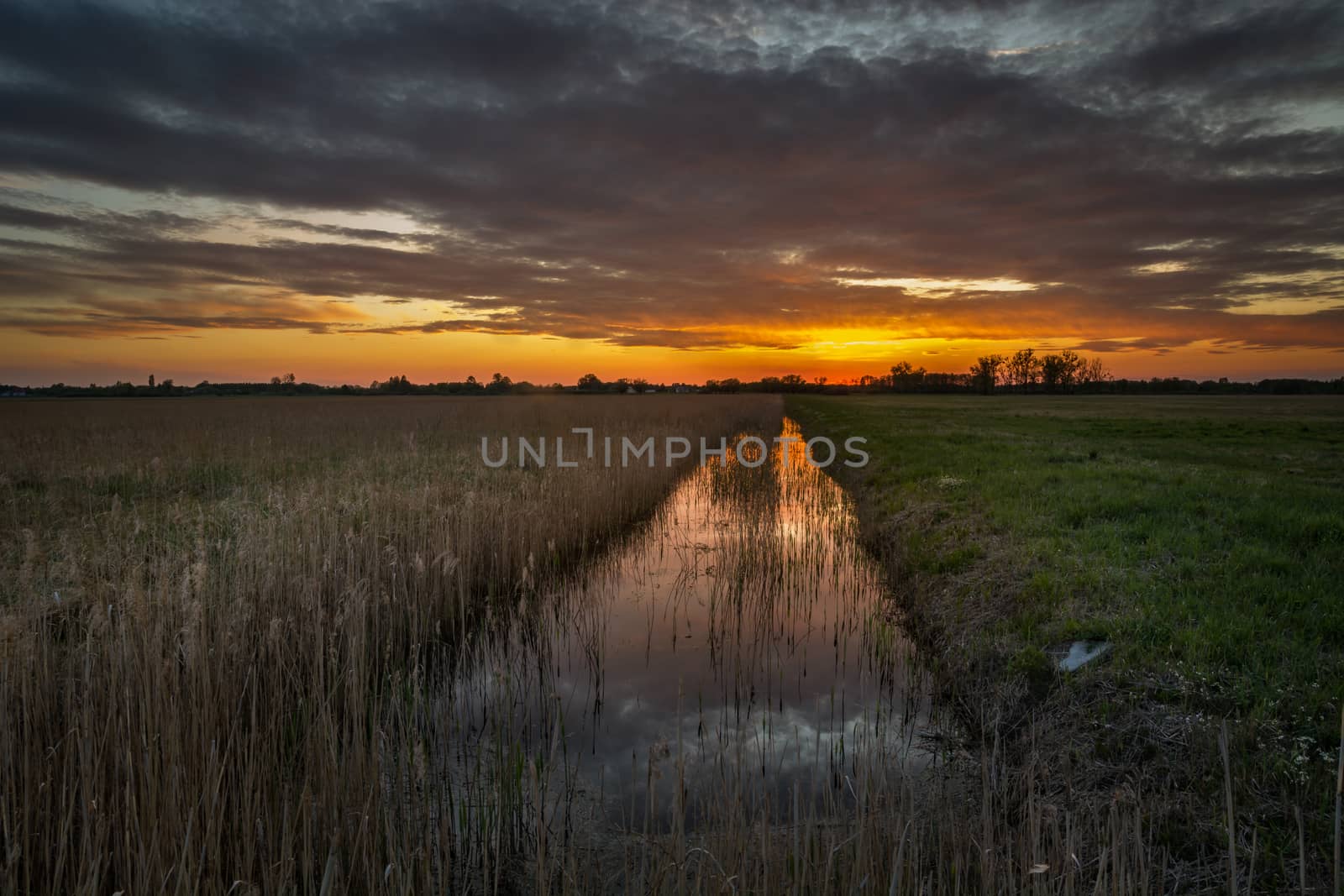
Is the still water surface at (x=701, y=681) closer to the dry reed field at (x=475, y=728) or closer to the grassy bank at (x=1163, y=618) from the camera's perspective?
the dry reed field at (x=475, y=728)

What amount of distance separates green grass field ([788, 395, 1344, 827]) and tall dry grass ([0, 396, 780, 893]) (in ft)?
17.2

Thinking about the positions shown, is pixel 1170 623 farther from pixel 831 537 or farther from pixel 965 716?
pixel 831 537

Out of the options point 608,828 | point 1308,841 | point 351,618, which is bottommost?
point 608,828

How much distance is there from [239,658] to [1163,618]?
25.5 feet

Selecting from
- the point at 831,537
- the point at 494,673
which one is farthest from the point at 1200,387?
the point at 494,673

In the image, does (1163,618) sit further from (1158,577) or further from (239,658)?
(239,658)

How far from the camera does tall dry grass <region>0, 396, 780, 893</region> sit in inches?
115

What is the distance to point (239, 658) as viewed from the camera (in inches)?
171

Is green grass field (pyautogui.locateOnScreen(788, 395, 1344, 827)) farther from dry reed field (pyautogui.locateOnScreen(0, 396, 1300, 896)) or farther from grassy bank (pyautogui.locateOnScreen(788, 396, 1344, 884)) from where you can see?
dry reed field (pyautogui.locateOnScreen(0, 396, 1300, 896))

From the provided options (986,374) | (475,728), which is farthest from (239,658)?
(986,374)

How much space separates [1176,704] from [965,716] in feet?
5.02

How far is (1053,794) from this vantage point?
158 inches

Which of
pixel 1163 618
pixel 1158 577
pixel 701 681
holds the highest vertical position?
pixel 1158 577

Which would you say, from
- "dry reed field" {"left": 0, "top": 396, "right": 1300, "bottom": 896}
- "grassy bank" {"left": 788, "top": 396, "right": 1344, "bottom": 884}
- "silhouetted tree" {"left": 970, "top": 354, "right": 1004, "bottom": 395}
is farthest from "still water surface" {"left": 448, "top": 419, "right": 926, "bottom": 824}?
"silhouetted tree" {"left": 970, "top": 354, "right": 1004, "bottom": 395}
